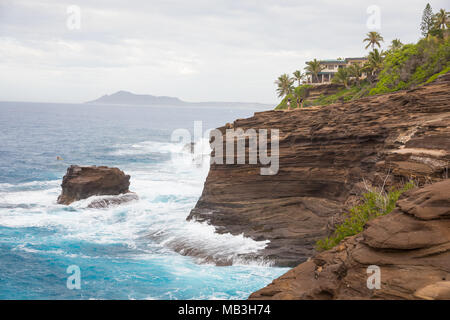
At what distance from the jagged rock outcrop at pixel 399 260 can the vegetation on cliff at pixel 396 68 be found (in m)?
24.4

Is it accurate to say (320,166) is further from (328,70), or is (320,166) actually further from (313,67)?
(328,70)

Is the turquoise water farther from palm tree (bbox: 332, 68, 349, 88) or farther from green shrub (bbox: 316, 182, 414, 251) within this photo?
palm tree (bbox: 332, 68, 349, 88)

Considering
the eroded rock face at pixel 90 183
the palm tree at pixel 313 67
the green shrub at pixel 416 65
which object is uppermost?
the palm tree at pixel 313 67

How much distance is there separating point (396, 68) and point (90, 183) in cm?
3093

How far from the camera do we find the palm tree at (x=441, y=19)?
4453 cm

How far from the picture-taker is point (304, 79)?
213 feet

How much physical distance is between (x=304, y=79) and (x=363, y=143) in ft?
140

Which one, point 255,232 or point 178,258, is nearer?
point 178,258

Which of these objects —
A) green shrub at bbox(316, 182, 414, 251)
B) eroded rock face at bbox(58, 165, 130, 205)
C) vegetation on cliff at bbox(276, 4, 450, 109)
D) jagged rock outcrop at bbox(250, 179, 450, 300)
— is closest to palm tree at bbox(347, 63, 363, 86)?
vegetation on cliff at bbox(276, 4, 450, 109)

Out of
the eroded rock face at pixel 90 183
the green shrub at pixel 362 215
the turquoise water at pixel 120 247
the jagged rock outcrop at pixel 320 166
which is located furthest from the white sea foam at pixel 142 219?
the green shrub at pixel 362 215

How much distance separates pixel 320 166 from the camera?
2636 centimetres

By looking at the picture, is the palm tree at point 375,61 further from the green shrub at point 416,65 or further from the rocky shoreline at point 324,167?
the rocky shoreline at point 324,167
